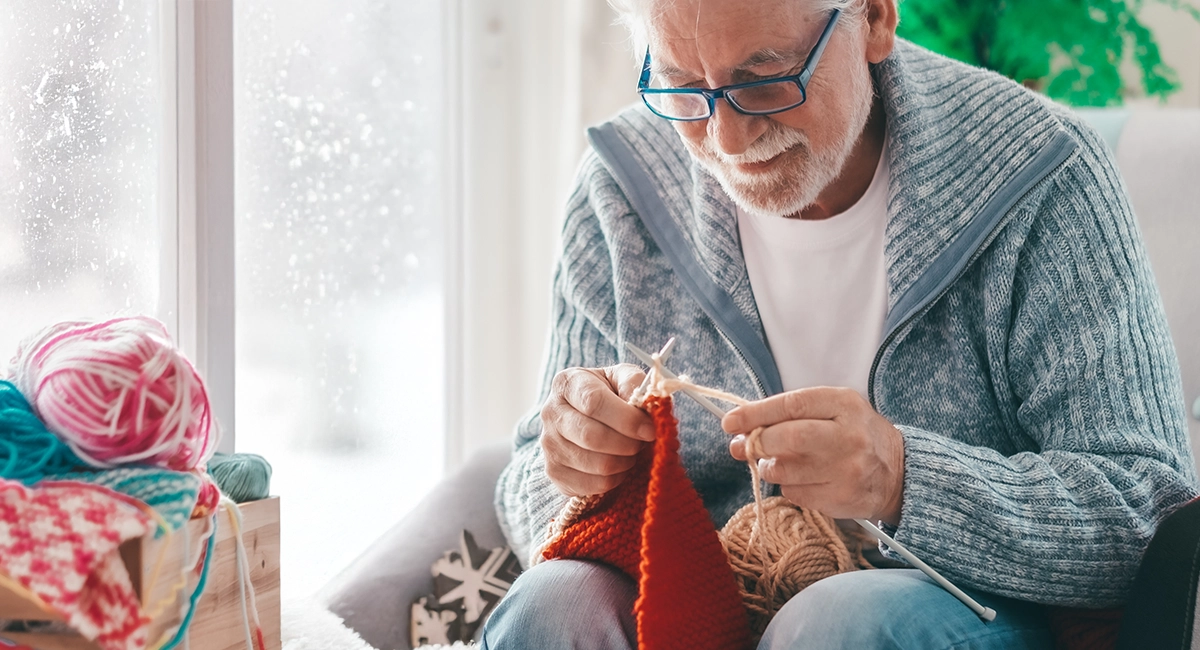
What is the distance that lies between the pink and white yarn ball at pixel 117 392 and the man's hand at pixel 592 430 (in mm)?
333

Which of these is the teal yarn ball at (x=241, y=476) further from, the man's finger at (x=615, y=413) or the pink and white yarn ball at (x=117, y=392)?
the man's finger at (x=615, y=413)

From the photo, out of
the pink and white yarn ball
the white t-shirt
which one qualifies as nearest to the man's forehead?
the white t-shirt

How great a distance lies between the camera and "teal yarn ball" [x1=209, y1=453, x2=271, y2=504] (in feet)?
3.05

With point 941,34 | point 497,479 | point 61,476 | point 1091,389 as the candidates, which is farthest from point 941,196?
point 941,34

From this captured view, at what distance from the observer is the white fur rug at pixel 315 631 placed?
3.67 feet

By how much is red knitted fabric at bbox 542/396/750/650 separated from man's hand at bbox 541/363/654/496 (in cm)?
2

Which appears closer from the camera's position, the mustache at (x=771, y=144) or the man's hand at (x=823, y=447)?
the man's hand at (x=823, y=447)

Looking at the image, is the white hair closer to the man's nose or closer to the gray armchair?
the man's nose

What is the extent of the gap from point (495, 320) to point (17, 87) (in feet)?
4.70

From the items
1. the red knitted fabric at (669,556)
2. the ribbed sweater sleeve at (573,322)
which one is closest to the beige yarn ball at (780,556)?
the red knitted fabric at (669,556)

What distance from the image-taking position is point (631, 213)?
4.17 ft

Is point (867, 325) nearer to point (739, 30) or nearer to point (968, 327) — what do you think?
point (968, 327)

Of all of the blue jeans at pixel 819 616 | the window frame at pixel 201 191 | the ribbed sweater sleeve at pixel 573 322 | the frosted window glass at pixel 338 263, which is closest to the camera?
the blue jeans at pixel 819 616

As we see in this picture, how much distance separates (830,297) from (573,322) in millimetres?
338
